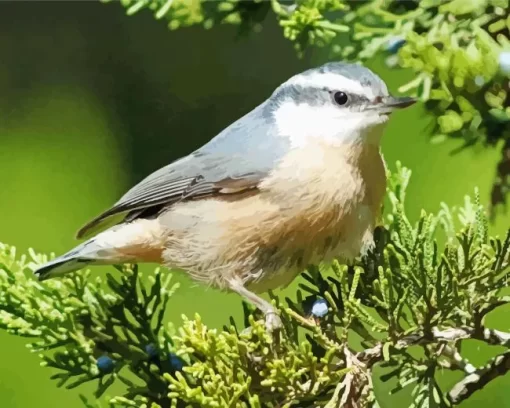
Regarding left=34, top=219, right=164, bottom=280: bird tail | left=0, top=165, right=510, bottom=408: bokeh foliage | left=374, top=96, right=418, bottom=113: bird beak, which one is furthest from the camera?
left=34, top=219, right=164, bottom=280: bird tail

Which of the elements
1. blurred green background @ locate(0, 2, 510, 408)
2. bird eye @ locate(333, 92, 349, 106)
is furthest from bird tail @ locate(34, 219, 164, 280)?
blurred green background @ locate(0, 2, 510, 408)

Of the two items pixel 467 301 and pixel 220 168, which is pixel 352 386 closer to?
pixel 467 301

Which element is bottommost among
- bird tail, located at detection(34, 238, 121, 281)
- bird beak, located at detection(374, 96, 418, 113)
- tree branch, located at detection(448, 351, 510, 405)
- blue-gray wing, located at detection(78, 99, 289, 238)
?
tree branch, located at detection(448, 351, 510, 405)

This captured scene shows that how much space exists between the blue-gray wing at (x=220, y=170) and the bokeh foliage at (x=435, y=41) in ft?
0.31

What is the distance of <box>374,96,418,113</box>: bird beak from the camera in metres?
0.62

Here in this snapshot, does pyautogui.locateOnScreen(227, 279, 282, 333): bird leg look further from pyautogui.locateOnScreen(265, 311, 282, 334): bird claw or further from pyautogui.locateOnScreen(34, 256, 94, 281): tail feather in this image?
pyautogui.locateOnScreen(34, 256, 94, 281): tail feather

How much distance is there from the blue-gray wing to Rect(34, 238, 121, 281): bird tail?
1.4 inches

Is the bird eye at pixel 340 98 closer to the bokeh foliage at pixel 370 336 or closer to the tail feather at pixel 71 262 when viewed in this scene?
the bokeh foliage at pixel 370 336

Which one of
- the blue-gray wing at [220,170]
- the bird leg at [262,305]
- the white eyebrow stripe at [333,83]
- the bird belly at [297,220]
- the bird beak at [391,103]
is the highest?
the white eyebrow stripe at [333,83]

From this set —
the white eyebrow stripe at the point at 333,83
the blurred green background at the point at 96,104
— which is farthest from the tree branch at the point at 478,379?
the blurred green background at the point at 96,104

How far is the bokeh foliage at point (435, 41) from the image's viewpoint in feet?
2.00

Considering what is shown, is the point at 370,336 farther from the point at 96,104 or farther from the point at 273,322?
the point at 96,104

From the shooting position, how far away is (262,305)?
2.10 ft

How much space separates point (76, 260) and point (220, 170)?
16 centimetres
